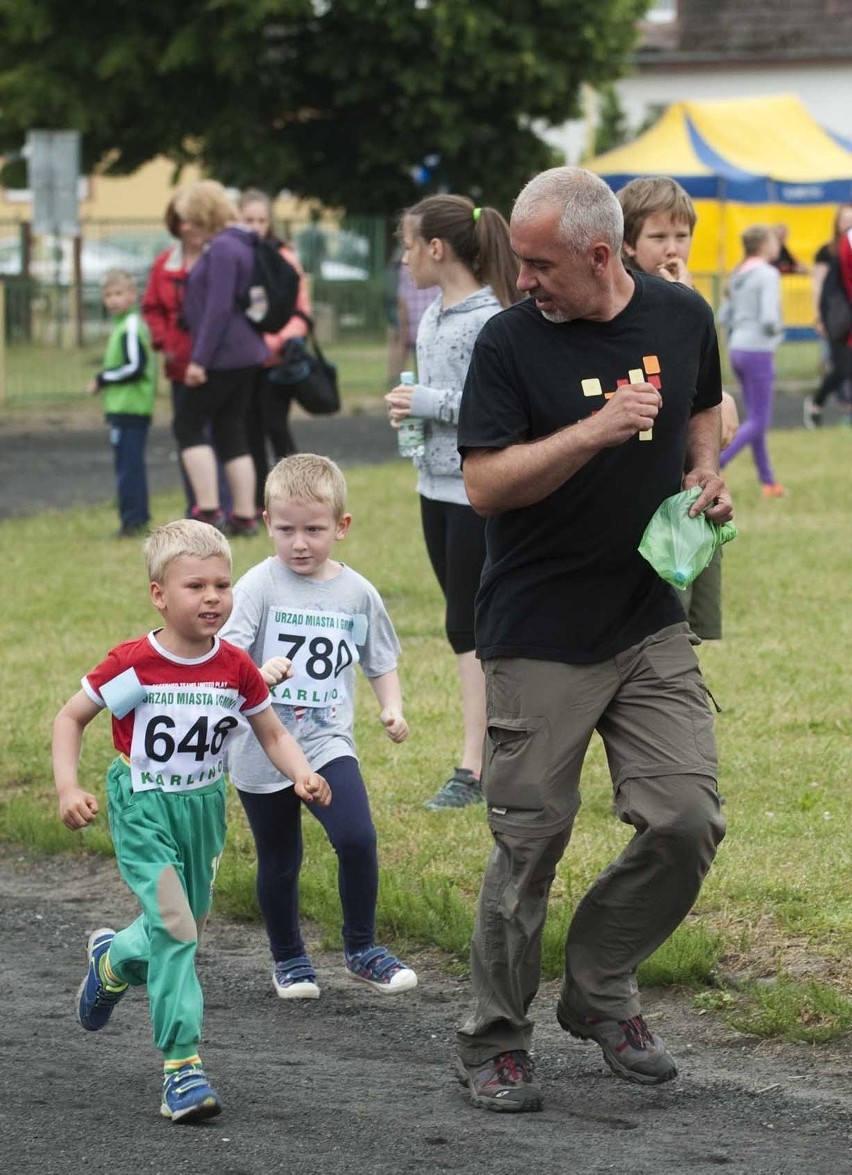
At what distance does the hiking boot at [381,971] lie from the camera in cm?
534

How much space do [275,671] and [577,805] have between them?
2.89ft

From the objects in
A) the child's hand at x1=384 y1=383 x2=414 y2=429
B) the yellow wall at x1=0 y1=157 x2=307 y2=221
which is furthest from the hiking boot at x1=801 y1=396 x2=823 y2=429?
the yellow wall at x1=0 y1=157 x2=307 y2=221

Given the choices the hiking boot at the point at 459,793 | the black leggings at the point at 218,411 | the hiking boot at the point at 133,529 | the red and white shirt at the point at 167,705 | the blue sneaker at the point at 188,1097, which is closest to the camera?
the blue sneaker at the point at 188,1097

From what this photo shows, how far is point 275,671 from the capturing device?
16.3 ft

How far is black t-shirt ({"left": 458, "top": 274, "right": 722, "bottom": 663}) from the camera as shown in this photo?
435 centimetres

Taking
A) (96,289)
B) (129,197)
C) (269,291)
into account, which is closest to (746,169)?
(96,289)

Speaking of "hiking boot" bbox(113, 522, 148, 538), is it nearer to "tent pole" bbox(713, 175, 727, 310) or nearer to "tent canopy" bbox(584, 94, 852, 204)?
"tent pole" bbox(713, 175, 727, 310)

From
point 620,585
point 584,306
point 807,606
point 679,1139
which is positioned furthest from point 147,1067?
point 807,606

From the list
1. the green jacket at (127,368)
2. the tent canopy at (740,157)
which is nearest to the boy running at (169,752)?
the green jacket at (127,368)

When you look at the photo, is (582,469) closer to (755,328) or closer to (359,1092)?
(359,1092)

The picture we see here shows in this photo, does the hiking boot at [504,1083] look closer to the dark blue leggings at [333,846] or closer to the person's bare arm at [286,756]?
the person's bare arm at [286,756]

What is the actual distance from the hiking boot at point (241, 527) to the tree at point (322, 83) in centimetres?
2231

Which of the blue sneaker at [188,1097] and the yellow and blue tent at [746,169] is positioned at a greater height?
the yellow and blue tent at [746,169]

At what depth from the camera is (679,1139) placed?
4246 millimetres
